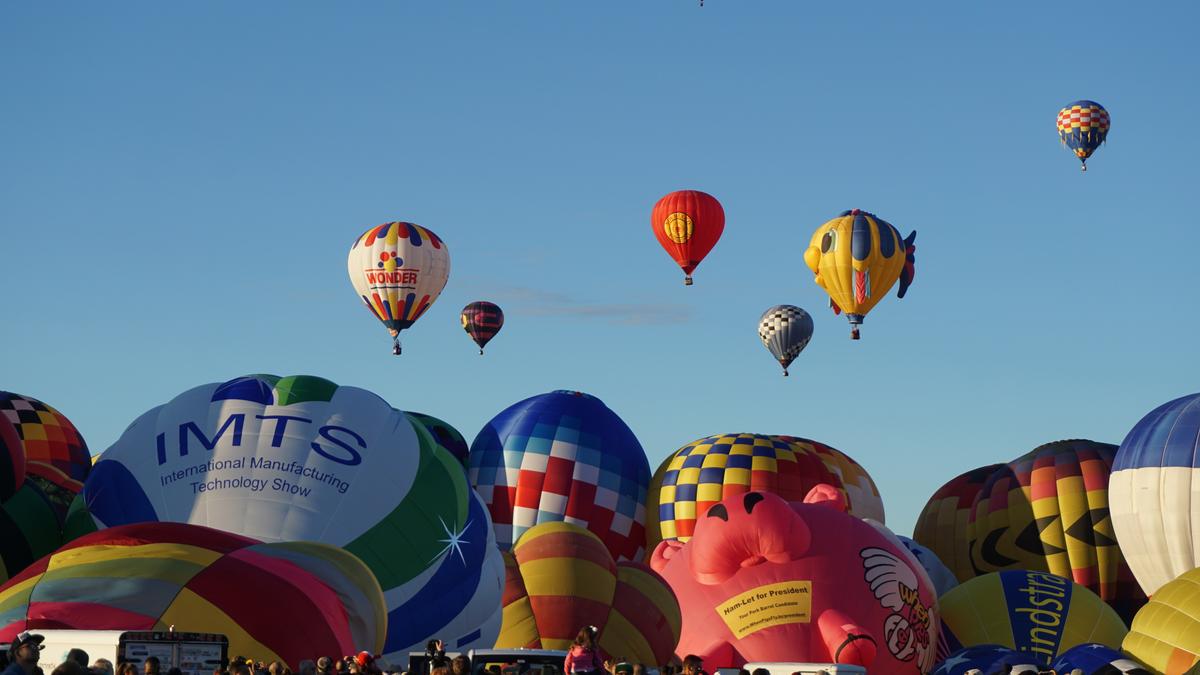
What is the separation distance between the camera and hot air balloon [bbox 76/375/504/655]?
48.0 feet

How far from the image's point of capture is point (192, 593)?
39.5ft

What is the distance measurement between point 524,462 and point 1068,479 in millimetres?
8887

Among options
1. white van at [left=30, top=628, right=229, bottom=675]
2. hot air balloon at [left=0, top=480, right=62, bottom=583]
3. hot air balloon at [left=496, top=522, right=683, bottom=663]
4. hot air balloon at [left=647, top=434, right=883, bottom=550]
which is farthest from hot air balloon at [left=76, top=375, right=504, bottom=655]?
hot air balloon at [left=647, top=434, right=883, bottom=550]

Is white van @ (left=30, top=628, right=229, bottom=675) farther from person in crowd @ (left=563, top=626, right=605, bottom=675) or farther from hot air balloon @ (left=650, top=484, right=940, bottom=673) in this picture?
hot air balloon @ (left=650, top=484, right=940, bottom=673)

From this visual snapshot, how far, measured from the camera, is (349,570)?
43.3 feet

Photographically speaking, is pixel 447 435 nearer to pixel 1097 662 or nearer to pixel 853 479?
pixel 853 479

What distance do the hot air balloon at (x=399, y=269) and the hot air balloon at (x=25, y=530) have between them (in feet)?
46.1

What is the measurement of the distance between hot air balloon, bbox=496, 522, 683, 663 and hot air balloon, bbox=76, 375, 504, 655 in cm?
178

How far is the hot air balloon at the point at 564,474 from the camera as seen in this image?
88.4 ft

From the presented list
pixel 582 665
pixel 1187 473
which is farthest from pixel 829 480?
pixel 582 665

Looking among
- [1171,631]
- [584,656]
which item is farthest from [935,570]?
[584,656]

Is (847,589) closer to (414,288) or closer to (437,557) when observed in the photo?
(437,557)

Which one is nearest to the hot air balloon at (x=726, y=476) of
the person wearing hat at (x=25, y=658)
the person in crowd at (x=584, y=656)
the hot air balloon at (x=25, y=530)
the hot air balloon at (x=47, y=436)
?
the hot air balloon at (x=47, y=436)

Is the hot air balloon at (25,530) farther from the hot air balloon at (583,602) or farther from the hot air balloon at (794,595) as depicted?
the hot air balloon at (794,595)
